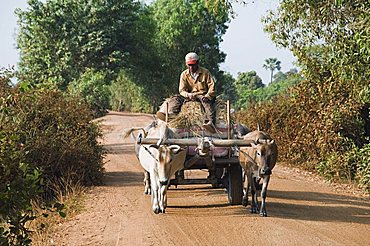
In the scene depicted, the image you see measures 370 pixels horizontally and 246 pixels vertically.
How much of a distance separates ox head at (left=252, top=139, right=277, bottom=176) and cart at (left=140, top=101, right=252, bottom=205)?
0.19m

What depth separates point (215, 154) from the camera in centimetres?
978

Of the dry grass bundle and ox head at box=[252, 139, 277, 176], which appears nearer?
ox head at box=[252, 139, 277, 176]

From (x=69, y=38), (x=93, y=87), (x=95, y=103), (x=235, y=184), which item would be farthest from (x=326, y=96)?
(x=69, y=38)

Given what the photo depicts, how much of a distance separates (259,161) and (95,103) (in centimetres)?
2193

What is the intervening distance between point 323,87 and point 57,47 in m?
20.7

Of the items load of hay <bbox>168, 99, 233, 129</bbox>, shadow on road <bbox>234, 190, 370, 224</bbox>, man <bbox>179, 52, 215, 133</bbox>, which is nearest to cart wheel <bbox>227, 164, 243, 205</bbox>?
shadow on road <bbox>234, 190, 370, 224</bbox>

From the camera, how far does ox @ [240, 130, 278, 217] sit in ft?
30.8

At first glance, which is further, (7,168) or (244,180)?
(244,180)

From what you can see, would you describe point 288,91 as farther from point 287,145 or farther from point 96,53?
point 96,53

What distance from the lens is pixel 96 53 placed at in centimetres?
3466

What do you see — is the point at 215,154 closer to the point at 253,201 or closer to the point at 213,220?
the point at 253,201

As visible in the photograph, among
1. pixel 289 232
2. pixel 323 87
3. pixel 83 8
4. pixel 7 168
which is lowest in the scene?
pixel 289 232

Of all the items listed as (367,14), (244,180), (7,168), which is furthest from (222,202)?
(7,168)

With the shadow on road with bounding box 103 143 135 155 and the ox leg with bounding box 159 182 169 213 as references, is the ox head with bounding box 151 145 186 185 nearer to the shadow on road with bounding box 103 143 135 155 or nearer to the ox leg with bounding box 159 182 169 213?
the ox leg with bounding box 159 182 169 213
